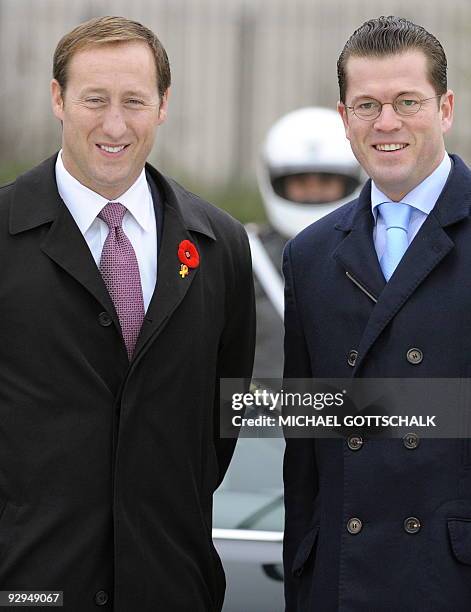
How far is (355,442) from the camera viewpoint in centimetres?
314

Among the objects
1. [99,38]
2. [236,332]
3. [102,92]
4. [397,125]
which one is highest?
[99,38]

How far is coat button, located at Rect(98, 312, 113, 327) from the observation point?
10.3 feet

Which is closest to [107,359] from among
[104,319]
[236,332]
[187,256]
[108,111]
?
[104,319]

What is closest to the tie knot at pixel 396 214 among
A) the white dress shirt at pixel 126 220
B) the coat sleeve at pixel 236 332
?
the coat sleeve at pixel 236 332

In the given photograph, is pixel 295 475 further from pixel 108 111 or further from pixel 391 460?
pixel 108 111

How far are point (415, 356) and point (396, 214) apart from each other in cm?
36

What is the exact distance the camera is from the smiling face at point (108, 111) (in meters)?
3.22

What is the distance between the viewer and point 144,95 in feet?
10.7

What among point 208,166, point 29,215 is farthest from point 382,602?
point 208,166

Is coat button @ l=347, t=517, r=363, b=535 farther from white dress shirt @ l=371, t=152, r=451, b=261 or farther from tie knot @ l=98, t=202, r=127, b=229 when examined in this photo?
tie knot @ l=98, t=202, r=127, b=229

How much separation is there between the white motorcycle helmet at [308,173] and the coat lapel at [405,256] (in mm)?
4091

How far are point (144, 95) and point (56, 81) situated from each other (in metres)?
0.22

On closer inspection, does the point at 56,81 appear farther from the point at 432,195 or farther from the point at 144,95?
the point at 432,195

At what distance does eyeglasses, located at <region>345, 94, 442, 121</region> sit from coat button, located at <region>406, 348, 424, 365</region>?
53 cm
